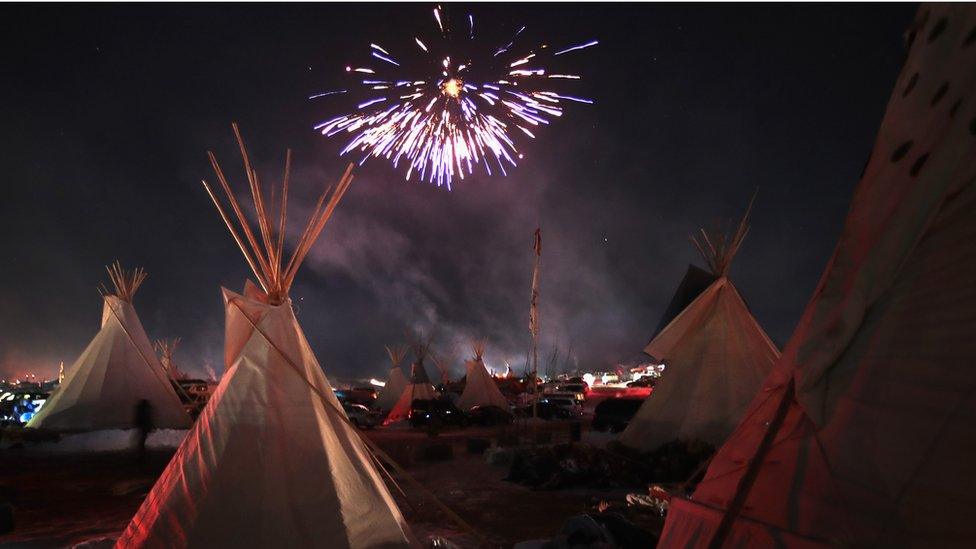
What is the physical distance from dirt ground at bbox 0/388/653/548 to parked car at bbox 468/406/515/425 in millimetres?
8377

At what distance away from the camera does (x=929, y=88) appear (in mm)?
2217

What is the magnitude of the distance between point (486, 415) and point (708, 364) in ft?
38.2

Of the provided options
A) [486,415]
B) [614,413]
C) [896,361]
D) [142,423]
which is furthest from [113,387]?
[896,361]

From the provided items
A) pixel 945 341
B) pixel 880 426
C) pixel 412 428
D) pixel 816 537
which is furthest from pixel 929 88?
pixel 412 428

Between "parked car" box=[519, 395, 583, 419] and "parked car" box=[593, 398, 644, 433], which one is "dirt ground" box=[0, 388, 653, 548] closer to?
"parked car" box=[593, 398, 644, 433]

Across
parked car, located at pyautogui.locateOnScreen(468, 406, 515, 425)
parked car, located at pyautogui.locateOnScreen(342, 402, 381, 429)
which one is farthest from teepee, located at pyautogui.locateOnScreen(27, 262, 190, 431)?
parked car, located at pyautogui.locateOnScreen(468, 406, 515, 425)

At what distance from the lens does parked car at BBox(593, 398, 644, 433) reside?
13.9 metres

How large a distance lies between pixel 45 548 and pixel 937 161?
7138 millimetres

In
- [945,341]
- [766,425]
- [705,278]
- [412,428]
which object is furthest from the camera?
[412,428]

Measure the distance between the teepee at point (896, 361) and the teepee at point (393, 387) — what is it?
22169 mm

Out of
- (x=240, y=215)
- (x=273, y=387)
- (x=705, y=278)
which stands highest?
(x=705, y=278)

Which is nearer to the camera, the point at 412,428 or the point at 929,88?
the point at 929,88

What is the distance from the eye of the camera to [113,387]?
12000 mm

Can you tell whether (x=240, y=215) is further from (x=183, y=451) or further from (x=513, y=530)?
(x=513, y=530)
